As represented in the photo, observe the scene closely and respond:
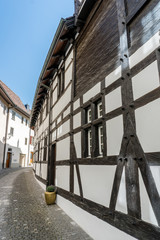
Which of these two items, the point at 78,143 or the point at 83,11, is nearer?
the point at 78,143

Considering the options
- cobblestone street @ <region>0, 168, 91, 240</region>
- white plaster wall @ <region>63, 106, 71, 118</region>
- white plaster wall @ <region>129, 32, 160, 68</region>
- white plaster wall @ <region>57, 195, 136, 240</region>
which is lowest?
cobblestone street @ <region>0, 168, 91, 240</region>

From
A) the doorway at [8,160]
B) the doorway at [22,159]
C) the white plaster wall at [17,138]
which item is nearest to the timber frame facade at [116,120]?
the white plaster wall at [17,138]

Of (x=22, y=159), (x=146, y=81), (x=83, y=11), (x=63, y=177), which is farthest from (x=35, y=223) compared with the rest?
(x=22, y=159)

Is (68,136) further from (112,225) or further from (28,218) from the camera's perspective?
(112,225)

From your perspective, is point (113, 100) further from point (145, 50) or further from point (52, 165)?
point (52, 165)

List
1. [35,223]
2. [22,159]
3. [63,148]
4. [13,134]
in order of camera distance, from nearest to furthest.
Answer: [35,223] < [63,148] < [13,134] < [22,159]

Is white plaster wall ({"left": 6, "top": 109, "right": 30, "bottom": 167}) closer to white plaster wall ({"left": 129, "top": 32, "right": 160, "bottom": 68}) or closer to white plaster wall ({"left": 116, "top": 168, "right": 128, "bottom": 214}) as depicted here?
white plaster wall ({"left": 116, "top": 168, "right": 128, "bottom": 214})

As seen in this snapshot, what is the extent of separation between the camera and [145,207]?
226 cm

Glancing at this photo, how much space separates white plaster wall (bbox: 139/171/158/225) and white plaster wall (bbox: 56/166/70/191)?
308cm

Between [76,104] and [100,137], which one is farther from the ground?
[76,104]

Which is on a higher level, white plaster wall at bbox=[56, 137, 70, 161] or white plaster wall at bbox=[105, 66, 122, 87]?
white plaster wall at bbox=[105, 66, 122, 87]

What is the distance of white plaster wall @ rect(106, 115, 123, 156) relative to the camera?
9.58 ft

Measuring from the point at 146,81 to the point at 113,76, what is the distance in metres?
0.90

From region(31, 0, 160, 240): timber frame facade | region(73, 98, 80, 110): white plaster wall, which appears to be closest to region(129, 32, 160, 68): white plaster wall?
region(31, 0, 160, 240): timber frame facade
